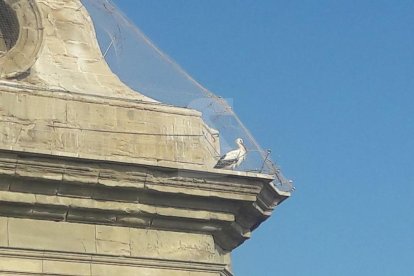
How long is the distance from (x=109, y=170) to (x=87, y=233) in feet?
2.46

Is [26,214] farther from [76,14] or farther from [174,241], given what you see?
[76,14]

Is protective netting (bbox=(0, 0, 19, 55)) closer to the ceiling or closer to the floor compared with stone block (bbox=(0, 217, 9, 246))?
closer to the ceiling

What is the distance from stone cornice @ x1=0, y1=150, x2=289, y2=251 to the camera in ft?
37.8

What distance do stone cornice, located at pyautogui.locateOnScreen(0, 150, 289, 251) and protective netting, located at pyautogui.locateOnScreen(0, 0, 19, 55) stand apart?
7.36 feet

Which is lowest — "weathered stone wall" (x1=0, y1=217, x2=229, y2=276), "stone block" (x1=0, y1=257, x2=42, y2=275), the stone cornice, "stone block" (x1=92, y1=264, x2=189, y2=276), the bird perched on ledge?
"stone block" (x1=0, y1=257, x2=42, y2=275)

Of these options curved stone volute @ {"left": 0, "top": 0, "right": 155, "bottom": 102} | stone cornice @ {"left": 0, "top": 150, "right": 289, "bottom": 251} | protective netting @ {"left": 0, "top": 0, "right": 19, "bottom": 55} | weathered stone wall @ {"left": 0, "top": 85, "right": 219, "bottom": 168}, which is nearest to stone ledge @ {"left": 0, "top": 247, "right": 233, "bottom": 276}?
stone cornice @ {"left": 0, "top": 150, "right": 289, "bottom": 251}

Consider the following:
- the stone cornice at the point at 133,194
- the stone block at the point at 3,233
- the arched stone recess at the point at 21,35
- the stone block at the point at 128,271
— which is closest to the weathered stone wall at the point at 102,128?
the stone cornice at the point at 133,194

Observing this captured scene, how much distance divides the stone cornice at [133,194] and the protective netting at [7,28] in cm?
224

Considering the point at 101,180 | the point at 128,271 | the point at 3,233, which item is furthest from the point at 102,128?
the point at 3,233

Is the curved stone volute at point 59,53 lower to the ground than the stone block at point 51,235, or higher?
higher

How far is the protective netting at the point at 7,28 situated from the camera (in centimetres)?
1308

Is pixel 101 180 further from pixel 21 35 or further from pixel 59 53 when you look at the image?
pixel 59 53

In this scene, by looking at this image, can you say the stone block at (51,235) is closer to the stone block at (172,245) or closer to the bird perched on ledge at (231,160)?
the stone block at (172,245)

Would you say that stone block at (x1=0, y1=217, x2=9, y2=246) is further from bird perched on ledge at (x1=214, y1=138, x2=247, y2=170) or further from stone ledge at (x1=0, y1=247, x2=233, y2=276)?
bird perched on ledge at (x1=214, y1=138, x2=247, y2=170)
